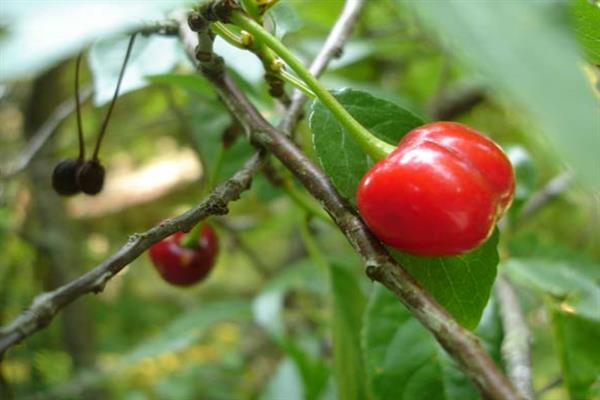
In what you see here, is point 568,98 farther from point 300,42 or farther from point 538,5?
point 300,42

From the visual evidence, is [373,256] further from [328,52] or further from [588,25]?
[328,52]

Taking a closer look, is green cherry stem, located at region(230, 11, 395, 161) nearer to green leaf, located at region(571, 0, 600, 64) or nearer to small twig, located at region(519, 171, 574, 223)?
green leaf, located at region(571, 0, 600, 64)

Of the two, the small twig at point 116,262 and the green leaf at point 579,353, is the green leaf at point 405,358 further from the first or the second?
the small twig at point 116,262

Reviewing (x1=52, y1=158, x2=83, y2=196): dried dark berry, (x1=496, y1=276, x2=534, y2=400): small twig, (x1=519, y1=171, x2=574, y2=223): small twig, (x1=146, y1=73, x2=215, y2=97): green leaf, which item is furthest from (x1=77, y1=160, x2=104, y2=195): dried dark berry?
(x1=519, y1=171, x2=574, y2=223): small twig

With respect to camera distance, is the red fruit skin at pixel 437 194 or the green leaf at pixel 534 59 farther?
the red fruit skin at pixel 437 194

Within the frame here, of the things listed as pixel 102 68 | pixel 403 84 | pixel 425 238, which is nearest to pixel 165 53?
pixel 102 68

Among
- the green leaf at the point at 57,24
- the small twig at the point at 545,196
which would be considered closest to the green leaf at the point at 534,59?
the green leaf at the point at 57,24

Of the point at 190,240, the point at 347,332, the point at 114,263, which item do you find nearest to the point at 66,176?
the point at 190,240
